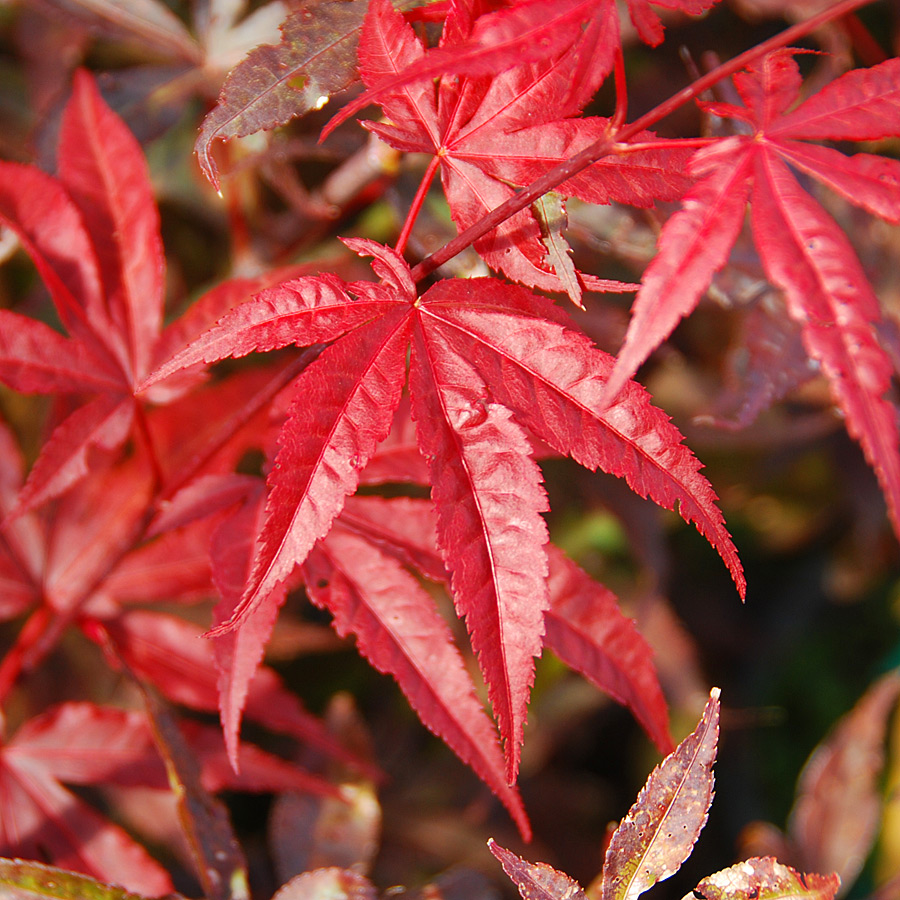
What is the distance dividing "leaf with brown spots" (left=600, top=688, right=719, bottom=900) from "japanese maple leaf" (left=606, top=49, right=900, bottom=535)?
0.72 feet

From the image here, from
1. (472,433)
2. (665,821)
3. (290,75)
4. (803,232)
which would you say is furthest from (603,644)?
(290,75)

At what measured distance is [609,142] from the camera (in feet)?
1.60

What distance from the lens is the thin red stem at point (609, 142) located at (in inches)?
17.5

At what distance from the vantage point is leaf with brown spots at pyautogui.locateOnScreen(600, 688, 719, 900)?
54 centimetres

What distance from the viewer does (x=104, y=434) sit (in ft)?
2.21

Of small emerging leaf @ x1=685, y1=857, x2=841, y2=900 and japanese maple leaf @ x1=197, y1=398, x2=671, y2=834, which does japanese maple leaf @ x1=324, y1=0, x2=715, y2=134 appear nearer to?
japanese maple leaf @ x1=197, y1=398, x2=671, y2=834

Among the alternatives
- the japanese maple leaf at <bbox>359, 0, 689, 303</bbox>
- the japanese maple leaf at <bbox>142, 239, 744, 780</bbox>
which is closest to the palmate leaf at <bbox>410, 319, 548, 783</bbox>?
the japanese maple leaf at <bbox>142, 239, 744, 780</bbox>

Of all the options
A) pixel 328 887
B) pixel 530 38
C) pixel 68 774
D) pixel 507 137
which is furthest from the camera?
pixel 68 774

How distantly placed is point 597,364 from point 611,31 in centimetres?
20

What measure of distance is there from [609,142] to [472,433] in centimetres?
20

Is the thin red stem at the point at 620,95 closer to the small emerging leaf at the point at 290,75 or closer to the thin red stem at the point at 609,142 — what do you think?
the thin red stem at the point at 609,142

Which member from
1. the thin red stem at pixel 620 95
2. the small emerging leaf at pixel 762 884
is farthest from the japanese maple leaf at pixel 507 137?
the small emerging leaf at pixel 762 884

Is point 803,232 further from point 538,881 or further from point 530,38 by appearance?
point 538,881

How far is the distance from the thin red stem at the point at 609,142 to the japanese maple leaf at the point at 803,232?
1.4 inches
